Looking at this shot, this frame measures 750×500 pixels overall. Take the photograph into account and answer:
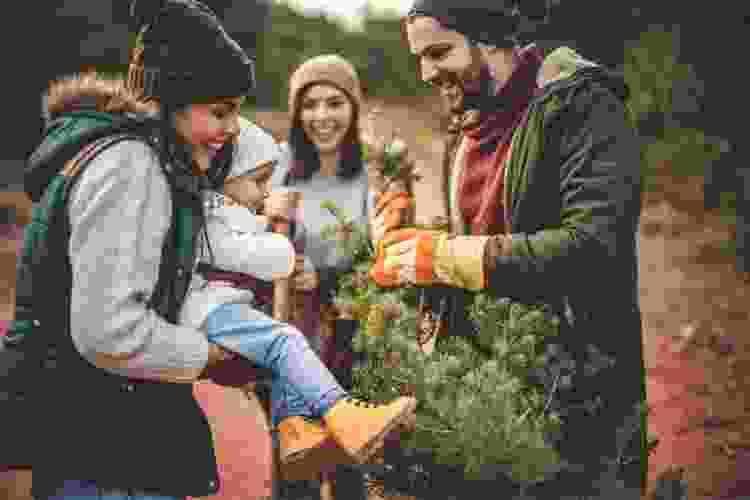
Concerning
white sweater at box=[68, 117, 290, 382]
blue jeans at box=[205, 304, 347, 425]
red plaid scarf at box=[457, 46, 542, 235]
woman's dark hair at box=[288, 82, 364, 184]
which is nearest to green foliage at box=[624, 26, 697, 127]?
woman's dark hair at box=[288, 82, 364, 184]

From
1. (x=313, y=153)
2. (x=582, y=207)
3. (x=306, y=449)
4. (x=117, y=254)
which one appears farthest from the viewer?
(x=313, y=153)

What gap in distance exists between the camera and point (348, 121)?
370 cm

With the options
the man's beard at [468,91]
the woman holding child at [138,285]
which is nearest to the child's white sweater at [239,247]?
the woman holding child at [138,285]

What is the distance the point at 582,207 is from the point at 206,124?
1.04m

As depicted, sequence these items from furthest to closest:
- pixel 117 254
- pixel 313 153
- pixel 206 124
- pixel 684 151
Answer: pixel 684 151
pixel 313 153
pixel 206 124
pixel 117 254

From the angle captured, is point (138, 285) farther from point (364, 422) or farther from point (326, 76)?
point (326, 76)

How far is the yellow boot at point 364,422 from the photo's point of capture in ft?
6.51

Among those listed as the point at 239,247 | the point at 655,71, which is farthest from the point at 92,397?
the point at 655,71

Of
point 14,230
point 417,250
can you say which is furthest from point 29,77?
point 417,250

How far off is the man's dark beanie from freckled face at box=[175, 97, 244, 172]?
2.22 feet

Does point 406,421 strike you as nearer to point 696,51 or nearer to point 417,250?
point 417,250

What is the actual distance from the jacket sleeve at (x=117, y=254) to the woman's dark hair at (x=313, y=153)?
6.07 feet

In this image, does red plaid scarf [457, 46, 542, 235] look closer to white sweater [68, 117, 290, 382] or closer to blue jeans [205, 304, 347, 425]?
blue jeans [205, 304, 347, 425]

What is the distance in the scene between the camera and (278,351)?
7.07 ft
